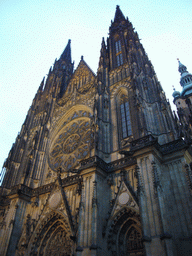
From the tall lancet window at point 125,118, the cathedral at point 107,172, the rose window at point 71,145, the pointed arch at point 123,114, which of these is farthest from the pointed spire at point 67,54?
the tall lancet window at point 125,118

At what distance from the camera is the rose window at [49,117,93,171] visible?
18625 mm

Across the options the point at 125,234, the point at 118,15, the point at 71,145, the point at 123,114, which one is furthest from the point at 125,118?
the point at 118,15

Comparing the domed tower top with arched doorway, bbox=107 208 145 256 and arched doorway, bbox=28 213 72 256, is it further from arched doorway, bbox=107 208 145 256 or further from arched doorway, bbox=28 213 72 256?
arched doorway, bbox=28 213 72 256

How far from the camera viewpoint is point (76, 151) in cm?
1906

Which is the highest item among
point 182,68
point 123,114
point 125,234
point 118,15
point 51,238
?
point 182,68

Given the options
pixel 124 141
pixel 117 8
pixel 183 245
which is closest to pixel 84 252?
pixel 183 245

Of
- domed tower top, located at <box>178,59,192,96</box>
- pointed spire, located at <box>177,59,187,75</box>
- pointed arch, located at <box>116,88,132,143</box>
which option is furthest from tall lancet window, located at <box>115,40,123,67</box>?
pointed spire, located at <box>177,59,187,75</box>

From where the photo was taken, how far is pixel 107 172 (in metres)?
14.8

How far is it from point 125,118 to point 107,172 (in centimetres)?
510

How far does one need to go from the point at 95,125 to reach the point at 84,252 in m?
8.46

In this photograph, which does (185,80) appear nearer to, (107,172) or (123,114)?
(123,114)

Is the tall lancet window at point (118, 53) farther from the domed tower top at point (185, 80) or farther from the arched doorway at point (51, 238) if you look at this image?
the domed tower top at point (185, 80)

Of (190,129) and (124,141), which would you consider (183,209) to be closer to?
(124,141)

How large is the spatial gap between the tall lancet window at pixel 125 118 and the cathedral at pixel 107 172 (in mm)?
84
